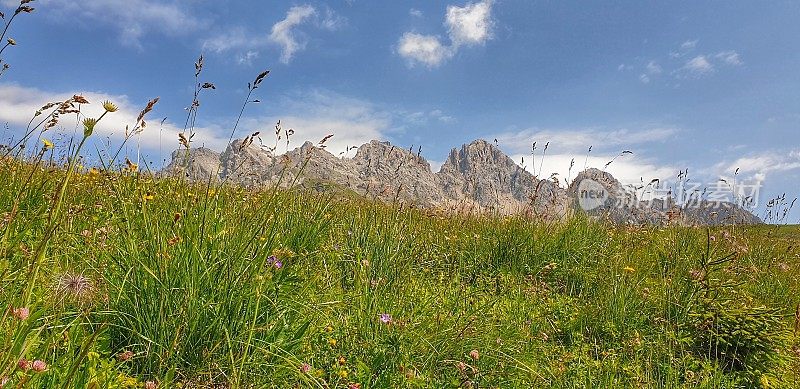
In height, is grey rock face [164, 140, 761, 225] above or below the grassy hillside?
above

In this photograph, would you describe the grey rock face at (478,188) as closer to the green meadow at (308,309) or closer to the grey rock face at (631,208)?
the grey rock face at (631,208)

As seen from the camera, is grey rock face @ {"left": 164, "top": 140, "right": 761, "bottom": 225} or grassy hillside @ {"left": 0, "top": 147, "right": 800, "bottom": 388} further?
grey rock face @ {"left": 164, "top": 140, "right": 761, "bottom": 225}

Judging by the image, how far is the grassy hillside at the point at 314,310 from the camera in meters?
2.37

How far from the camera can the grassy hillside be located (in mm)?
2373

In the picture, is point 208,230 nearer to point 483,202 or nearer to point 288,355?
point 288,355

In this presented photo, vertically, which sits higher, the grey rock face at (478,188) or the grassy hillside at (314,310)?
the grey rock face at (478,188)

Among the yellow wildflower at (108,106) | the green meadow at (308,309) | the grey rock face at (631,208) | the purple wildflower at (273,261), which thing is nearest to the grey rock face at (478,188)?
the grey rock face at (631,208)

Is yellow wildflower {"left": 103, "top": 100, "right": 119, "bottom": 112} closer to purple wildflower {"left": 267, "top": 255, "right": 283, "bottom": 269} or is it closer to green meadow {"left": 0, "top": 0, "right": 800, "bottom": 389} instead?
green meadow {"left": 0, "top": 0, "right": 800, "bottom": 389}

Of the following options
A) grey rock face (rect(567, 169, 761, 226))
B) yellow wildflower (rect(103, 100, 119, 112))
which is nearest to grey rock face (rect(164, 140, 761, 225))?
grey rock face (rect(567, 169, 761, 226))

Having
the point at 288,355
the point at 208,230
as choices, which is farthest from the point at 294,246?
the point at 288,355

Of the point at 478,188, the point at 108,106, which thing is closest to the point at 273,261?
the point at 108,106

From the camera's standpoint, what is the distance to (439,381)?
9.38 ft

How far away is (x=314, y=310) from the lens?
3162 millimetres

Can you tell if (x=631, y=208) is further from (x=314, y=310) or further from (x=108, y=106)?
(x=108, y=106)
